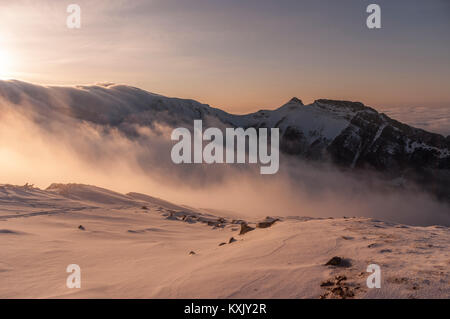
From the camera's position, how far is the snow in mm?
4809

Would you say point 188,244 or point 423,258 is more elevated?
point 423,258

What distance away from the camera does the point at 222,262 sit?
6.38m

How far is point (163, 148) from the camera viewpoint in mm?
154875

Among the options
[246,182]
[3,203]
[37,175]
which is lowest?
[246,182]

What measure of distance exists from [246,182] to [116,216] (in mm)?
150414

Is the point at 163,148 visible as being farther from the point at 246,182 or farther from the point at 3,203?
the point at 3,203

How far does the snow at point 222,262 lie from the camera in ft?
15.8

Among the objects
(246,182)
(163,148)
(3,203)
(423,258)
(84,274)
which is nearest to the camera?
(423,258)
